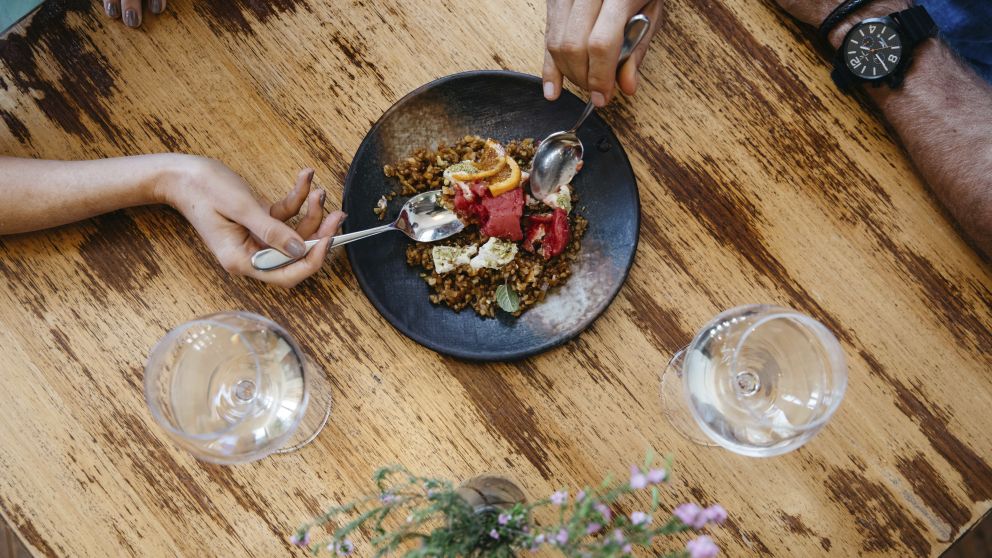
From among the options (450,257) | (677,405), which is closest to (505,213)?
(450,257)

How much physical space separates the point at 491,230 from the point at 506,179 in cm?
11

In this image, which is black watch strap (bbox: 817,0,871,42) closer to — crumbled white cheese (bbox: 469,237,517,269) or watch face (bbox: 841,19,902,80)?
watch face (bbox: 841,19,902,80)

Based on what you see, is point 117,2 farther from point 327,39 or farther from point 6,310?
point 6,310

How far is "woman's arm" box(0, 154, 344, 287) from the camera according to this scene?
129 centimetres

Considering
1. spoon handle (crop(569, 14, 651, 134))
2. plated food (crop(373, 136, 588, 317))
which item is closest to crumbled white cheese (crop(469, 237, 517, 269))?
plated food (crop(373, 136, 588, 317))

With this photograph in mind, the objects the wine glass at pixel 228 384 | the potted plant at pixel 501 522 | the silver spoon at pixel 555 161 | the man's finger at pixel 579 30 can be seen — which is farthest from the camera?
the silver spoon at pixel 555 161

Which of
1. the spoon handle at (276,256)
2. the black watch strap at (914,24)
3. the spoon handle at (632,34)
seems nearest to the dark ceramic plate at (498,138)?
the spoon handle at (276,256)

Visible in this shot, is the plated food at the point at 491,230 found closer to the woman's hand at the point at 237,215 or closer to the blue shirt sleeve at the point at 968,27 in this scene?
the woman's hand at the point at 237,215

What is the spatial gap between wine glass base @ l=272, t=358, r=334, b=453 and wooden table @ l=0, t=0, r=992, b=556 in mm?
24

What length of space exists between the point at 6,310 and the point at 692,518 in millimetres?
1478

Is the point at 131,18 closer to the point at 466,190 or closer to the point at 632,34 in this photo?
the point at 466,190

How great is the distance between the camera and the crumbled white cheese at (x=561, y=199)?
1.32 metres

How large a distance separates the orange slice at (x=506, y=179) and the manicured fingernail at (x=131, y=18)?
2.87ft

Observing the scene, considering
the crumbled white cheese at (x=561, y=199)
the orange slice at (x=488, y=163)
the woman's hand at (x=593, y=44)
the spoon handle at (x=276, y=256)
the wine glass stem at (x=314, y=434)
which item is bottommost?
the wine glass stem at (x=314, y=434)
